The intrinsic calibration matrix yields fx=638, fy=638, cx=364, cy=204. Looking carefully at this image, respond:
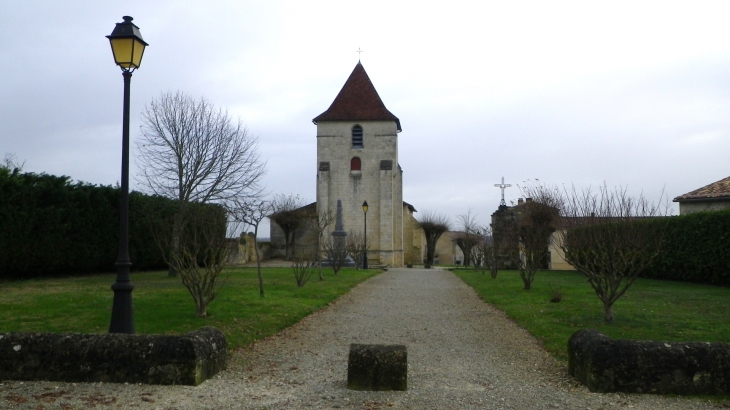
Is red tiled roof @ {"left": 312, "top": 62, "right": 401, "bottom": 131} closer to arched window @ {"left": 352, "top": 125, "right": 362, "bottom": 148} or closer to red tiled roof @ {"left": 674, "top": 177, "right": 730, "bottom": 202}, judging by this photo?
arched window @ {"left": 352, "top": 125, "right": 362, "bottom": 148}

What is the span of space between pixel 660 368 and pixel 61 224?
22.2m

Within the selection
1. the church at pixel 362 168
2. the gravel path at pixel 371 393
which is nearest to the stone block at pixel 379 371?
the gravel path at pixel 371 393

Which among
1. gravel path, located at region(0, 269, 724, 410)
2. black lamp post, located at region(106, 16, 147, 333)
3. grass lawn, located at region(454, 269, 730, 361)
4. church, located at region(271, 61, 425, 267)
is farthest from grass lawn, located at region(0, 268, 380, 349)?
church, located at region(271, 61, 425, 267)

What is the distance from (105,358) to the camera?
6.33 meters

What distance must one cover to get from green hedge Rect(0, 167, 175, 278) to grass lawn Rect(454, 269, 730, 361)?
596 inches

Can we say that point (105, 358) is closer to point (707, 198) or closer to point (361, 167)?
point (707, 198)

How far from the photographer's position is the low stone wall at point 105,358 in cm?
629

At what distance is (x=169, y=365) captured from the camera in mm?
6297

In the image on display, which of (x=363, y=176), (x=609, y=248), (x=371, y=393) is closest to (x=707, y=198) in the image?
(x=609, y=248)

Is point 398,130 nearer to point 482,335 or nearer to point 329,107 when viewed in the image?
point 329,107

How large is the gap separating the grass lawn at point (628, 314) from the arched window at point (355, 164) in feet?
105

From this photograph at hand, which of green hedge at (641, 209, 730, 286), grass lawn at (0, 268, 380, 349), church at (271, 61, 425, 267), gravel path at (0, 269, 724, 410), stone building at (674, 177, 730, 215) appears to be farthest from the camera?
church at (271, 61, 425, 267)

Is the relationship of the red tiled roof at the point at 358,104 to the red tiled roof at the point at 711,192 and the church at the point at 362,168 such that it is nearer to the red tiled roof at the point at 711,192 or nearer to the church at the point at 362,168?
the church at the point at 362,168

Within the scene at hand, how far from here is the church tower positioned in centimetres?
4909
